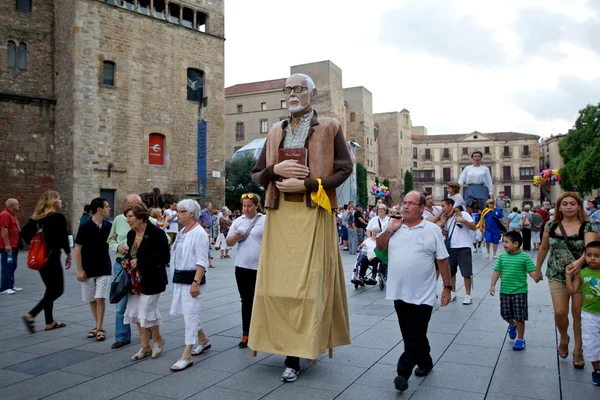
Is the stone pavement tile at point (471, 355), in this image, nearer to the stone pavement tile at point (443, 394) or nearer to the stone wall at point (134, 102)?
the stone pavement tile at point (443, 394)

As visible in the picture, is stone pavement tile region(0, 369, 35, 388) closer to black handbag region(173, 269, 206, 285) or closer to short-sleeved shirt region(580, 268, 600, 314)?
black handbag region(173, 269, 206, 285)

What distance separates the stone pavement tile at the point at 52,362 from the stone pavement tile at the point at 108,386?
70cm

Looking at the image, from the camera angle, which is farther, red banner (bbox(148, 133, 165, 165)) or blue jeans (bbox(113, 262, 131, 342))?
red banner (bbox(148, 133, 165, 165))

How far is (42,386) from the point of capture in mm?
4469

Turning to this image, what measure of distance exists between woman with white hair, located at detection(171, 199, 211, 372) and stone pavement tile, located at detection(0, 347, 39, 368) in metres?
1.70

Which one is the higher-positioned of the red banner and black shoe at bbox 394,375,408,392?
the red banner

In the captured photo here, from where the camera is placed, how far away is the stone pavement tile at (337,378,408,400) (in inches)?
160

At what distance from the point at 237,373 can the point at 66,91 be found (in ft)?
73.3

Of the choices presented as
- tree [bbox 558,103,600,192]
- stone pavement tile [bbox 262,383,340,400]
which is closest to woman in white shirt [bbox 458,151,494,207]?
stone pavement tile [bbox 262,383,340,400]

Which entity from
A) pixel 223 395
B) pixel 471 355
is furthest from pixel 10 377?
pixel 471 355

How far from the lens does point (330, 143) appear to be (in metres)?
4.87

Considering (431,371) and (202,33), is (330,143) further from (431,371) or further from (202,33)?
(202,33)

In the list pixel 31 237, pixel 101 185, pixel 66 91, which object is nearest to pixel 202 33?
pixel 66 91

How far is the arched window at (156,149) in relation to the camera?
26.0 metres
